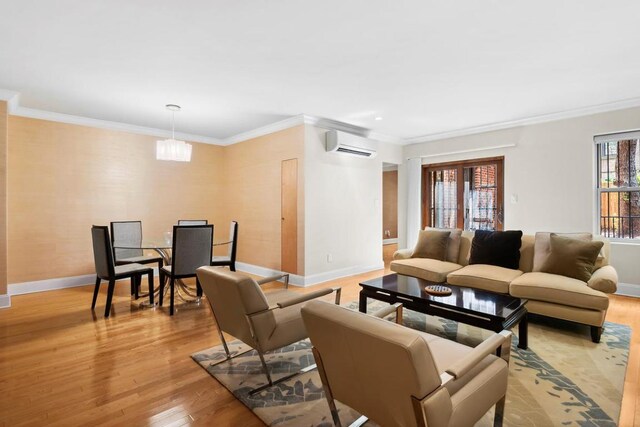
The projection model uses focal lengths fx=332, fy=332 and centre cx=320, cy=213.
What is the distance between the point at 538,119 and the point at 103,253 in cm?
611

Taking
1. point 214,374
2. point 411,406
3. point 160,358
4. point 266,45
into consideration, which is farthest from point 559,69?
point 160,358

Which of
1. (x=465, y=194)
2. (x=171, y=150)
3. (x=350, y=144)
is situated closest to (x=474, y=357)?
(x=171, y=150)

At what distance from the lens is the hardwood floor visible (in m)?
1.94

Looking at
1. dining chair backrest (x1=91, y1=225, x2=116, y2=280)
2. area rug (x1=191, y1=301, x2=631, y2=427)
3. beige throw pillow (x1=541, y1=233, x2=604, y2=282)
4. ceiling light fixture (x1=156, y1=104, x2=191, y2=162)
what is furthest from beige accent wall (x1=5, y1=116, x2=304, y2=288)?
beige throw pillow (x1=541, y1=233, x2=604, y2=282)

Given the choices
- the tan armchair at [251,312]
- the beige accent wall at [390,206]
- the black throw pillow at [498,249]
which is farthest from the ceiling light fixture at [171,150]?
the beige accent wall at [390,206]

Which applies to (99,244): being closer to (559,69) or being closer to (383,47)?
(383,47)

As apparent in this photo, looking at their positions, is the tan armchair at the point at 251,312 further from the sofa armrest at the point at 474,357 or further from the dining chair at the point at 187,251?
the dining chair at the point at 187,251

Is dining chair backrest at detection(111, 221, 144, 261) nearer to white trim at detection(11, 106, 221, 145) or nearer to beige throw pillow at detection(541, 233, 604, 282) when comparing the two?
white trim at detection(11, 106, 221, 145)

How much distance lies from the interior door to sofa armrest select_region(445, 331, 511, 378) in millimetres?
3660

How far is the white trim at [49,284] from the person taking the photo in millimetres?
4520

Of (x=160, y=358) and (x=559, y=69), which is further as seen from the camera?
(x=559, y=69)

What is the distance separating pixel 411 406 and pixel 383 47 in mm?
2694

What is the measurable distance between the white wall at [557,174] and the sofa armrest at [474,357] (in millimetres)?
4037

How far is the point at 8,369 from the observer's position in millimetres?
2463
